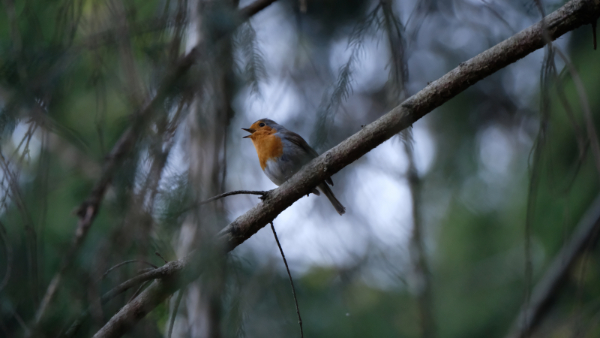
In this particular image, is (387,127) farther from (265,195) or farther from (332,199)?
(332,199)

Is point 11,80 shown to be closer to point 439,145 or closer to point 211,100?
point 211,100

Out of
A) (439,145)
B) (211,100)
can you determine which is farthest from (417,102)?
(439,145)

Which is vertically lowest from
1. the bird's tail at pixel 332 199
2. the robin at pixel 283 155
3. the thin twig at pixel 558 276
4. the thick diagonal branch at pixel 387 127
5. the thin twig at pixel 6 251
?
the thin twig at pixel 558 276

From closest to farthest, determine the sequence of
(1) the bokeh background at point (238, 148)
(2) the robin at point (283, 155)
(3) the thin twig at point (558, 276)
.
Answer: (1) the bokeh background at point (238, 148)
(2) the robin at point (283, 155)
(3) the thin twig at point (558, 276)

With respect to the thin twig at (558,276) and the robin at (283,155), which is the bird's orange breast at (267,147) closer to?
the robin at (283,155)

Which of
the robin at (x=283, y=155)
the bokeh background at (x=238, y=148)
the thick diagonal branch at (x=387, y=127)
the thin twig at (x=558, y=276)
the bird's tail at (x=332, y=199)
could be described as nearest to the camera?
the bokeh background at (x=238, y=148)

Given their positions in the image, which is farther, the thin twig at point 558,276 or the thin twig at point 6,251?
the thin twig at point 558,276

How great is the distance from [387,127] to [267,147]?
1541mm

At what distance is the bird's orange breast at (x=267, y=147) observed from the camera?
340 cm

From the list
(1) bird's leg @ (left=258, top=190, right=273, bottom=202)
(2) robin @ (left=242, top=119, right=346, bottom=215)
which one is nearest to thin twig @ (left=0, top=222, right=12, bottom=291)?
(1) bird's leg @ (left=258, top=190, right=273, bottom=202)

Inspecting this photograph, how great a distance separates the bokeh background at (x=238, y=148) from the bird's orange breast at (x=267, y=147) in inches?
5.8

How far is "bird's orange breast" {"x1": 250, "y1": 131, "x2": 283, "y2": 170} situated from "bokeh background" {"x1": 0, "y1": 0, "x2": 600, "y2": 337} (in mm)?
147

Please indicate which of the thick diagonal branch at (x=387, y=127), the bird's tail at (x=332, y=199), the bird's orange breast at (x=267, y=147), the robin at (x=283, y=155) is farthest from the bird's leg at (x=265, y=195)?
the bird's orange breast at (x=267, y=147)

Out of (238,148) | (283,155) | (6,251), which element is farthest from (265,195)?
(283,155)
